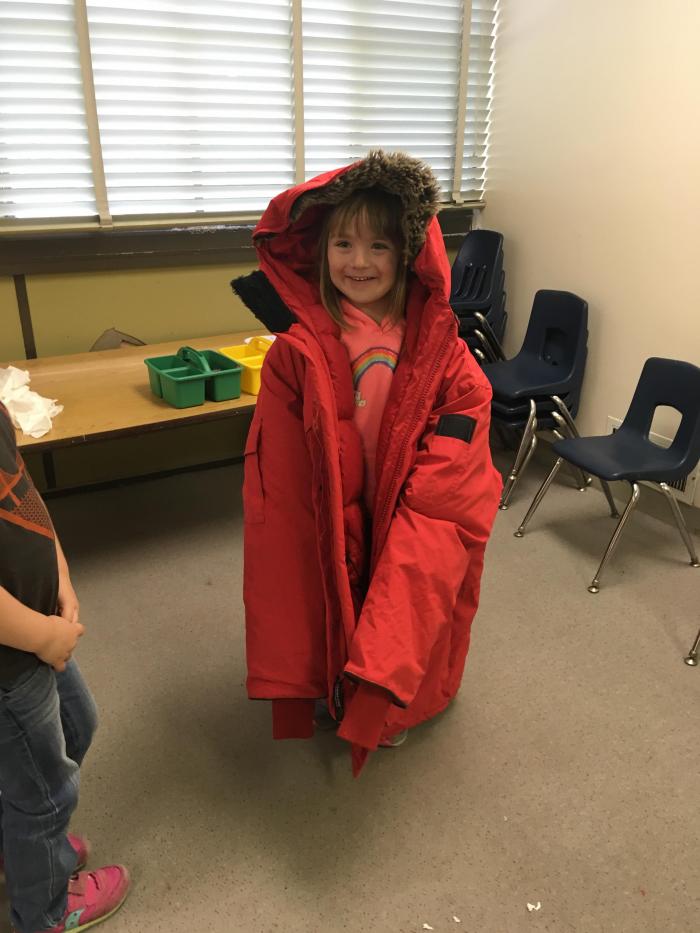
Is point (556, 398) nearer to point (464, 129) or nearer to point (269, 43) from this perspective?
point (464, 129)

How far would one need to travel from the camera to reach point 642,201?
275cm

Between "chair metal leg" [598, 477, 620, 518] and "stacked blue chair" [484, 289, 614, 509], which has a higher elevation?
"stacked blue chair" [484, 289, 614, 509]

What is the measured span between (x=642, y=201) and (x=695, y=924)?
8.05 ft

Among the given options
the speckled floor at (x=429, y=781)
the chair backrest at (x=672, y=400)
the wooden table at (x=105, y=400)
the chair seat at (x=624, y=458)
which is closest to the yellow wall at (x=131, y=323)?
the wooden table at (x=105, y=400)

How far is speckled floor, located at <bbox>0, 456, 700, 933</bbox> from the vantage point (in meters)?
1.38

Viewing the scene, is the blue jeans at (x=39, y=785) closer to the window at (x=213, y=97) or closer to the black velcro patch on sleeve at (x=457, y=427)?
the black velcro patch on sleeve at (x=457, y=427)

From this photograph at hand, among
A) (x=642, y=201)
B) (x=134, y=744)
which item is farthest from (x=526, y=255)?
(x=134, y=744)

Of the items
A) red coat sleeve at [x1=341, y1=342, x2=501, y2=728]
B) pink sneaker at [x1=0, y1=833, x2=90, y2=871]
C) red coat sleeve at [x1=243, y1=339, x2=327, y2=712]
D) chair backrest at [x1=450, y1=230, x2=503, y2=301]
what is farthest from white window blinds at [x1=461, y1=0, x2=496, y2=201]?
pink sneaker at [x1=0, y1=833, x2=90, y2=871]

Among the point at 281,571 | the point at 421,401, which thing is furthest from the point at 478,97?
the point at 281,571

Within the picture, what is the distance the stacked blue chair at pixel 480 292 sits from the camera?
10.9 ft

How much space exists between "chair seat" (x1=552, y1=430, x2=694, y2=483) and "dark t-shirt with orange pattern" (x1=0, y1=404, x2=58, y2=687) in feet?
6.18

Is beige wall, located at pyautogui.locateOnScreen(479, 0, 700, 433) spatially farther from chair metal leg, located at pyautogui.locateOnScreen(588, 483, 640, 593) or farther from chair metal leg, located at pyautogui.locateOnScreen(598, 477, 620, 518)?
chair metal leg, located at pyautogui.locateOnScreen(588, 483, 640, 593)

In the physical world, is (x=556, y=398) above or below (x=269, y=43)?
below

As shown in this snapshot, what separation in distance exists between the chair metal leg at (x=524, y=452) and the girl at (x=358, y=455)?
59.1 inches
